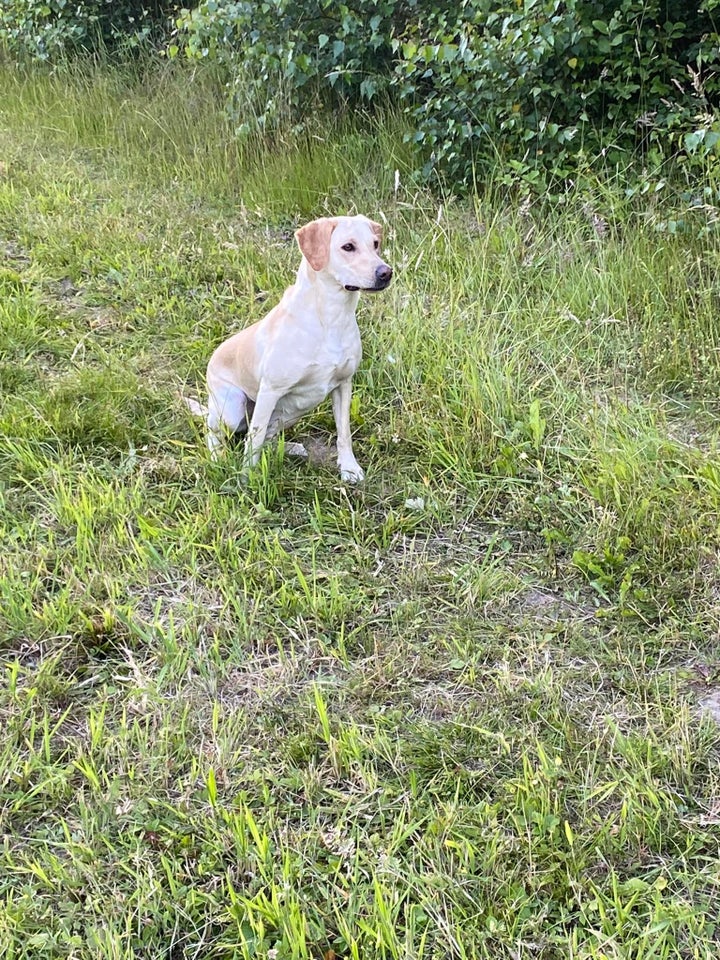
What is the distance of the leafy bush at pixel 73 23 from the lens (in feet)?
23.5

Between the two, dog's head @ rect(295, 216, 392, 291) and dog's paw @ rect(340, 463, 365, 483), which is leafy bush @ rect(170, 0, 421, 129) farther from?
dog's paw @ rect(340, 463, 365, 483)

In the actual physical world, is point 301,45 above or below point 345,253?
above

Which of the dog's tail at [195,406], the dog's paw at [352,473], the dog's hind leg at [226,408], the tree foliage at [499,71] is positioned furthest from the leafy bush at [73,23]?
the dog's paw at [352,473]

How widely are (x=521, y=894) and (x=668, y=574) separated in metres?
1.16

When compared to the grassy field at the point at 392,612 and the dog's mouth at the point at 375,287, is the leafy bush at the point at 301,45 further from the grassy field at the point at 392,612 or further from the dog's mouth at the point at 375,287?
the dog's mouth at the point at 375,287

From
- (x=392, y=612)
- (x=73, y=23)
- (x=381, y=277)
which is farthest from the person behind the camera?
(x=73, y=23)

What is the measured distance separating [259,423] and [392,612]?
99cm

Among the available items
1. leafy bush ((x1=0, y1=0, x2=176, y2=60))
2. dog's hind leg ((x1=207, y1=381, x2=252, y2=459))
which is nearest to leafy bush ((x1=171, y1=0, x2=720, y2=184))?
dog's hind leg ((x1=207, y1=381, x2=252, y2=459))

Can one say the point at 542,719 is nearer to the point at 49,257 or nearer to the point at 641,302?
the point at 641,302

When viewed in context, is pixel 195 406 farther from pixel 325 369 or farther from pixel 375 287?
pixel 375 287

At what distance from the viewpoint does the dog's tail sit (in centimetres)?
335

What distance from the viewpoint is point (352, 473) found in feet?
10.1

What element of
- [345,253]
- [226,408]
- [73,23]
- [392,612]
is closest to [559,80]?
[345,253]

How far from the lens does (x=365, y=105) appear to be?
17.9 ft
